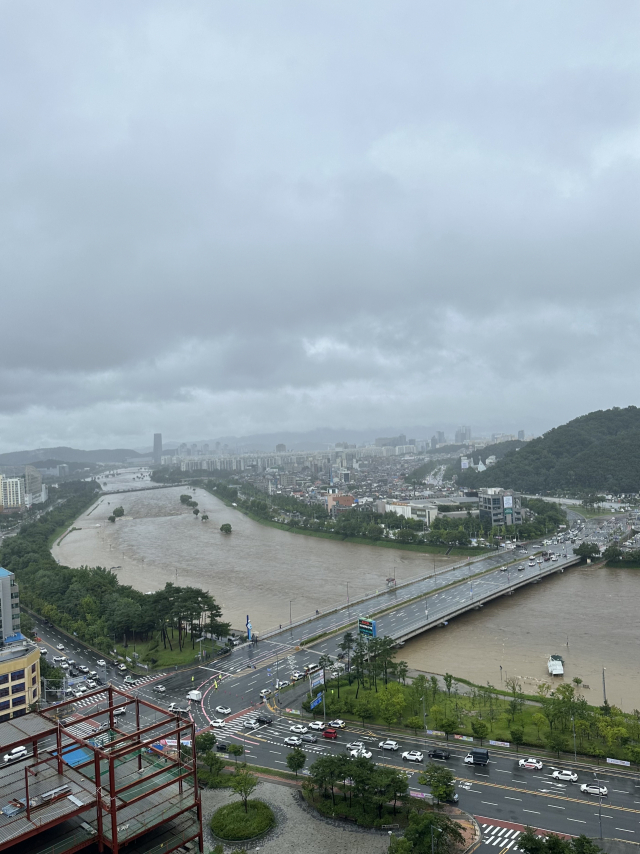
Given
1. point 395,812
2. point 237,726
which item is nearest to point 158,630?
point 237,726

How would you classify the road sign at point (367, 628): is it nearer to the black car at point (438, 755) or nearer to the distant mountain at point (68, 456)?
the black car at point (438, 755)

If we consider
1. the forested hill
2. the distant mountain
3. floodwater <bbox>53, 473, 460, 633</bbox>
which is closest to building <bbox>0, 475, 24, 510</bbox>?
floodwater <bbox>53, 473, 460, 633</bbox>

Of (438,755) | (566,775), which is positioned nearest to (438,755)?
(438,755)

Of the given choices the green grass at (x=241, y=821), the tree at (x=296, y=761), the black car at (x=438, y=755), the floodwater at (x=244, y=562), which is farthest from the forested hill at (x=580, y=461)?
the green grass at (x=241, y=821)

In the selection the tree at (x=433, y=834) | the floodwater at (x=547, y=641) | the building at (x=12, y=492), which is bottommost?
the floodwater at (x=547, y=641)

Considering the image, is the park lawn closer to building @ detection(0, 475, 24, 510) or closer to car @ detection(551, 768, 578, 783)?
car @ detection(551, 768, 578, 783)

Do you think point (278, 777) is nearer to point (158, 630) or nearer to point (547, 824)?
point (547, 824)

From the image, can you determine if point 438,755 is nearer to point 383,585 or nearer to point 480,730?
point 480,730
